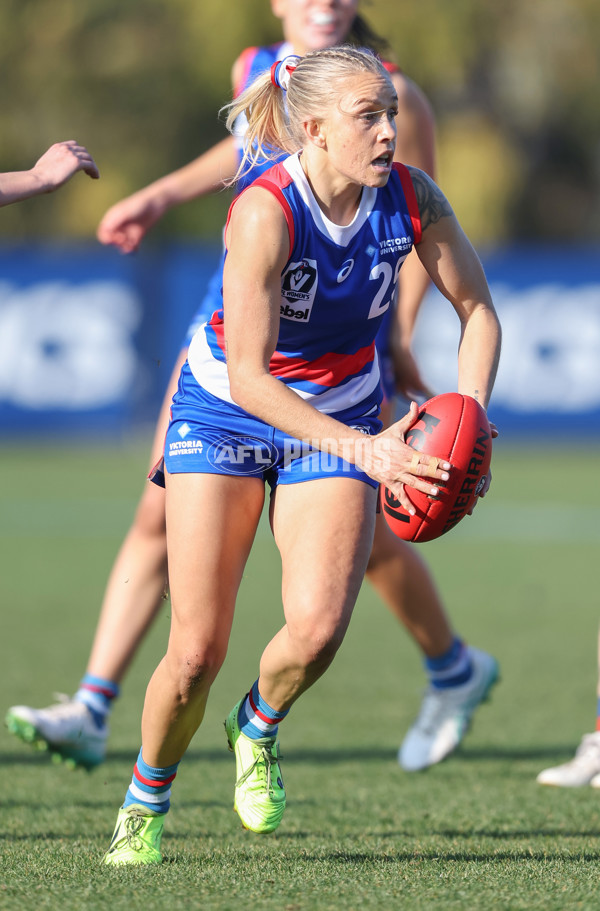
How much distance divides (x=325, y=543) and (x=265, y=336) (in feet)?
1.81

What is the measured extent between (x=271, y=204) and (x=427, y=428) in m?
0.69

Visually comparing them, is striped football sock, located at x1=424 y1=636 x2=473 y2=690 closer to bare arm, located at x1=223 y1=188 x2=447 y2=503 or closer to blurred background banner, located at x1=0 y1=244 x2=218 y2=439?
bare arm, located at x1=223 y1=188 x2=447 y2=503

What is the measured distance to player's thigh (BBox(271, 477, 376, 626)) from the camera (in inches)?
135

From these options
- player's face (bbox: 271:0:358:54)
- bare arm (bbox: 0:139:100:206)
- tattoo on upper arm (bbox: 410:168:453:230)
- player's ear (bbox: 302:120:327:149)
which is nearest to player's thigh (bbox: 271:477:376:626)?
tattoo on upper arm (bbox: 410:168:453:230)

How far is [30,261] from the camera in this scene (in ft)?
56.4

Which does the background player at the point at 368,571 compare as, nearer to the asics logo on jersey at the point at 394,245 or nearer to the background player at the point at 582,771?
the background player at the point at 582,771

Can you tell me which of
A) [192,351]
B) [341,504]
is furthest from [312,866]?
[192,351]

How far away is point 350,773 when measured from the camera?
16.1 ft

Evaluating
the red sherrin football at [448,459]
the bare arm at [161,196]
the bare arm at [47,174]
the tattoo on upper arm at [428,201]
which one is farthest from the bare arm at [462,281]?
the bare arm at [161,196]

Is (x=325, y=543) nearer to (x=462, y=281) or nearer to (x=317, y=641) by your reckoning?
(x=317, y=641)

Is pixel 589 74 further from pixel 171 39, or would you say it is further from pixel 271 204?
pixel 271 204

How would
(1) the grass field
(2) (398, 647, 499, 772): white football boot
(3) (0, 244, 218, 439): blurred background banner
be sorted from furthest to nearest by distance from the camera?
(3) (0, 244, 218, 439): blurred background banner
(2) (398, 647, 499, 772): white football boot
(1) the grass field

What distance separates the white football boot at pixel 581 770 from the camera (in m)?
4.64

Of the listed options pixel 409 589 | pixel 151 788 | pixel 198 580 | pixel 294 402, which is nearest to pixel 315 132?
pixel 294 402
